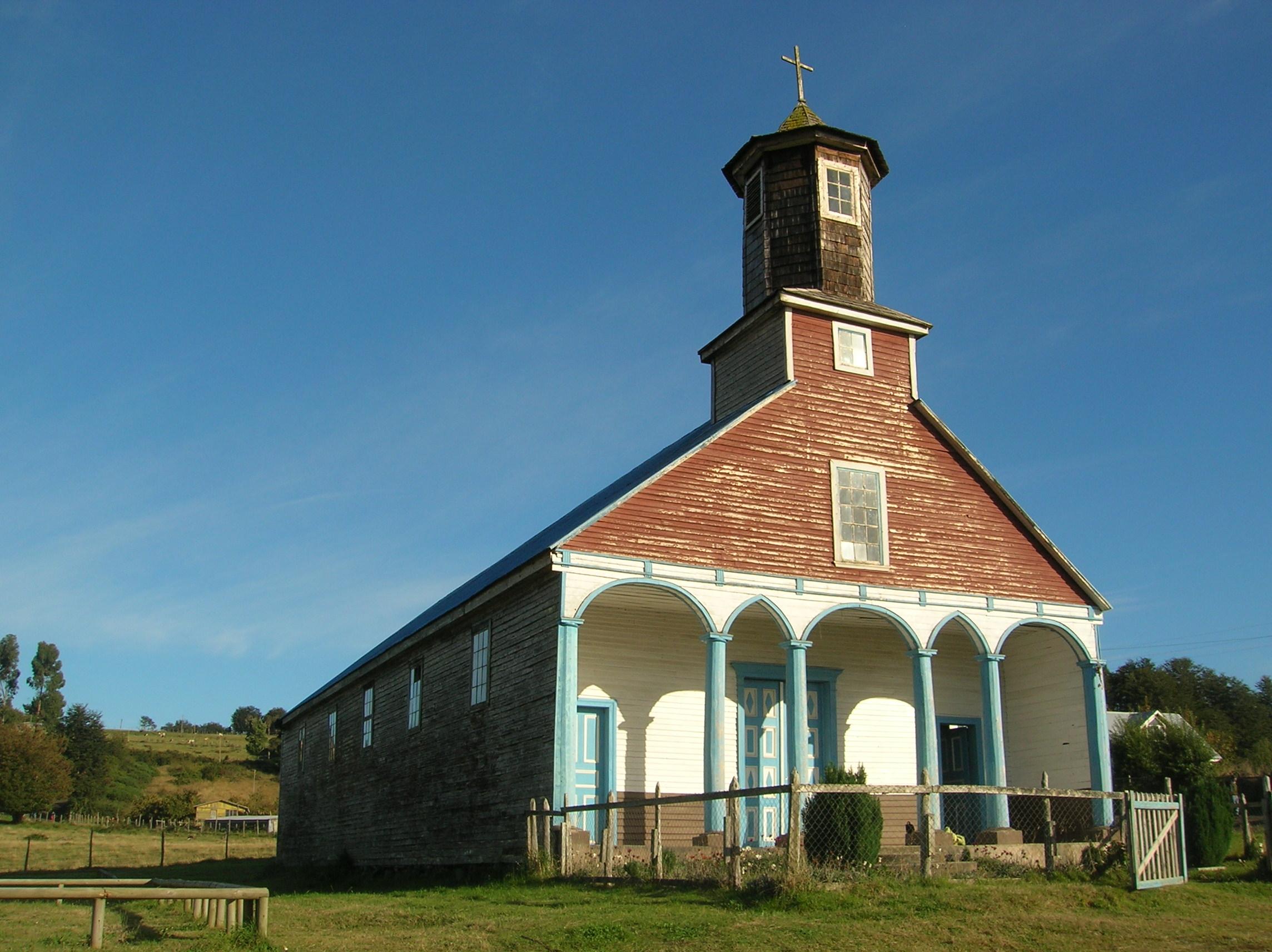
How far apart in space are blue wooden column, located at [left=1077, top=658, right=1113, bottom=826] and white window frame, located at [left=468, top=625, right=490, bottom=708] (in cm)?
1052

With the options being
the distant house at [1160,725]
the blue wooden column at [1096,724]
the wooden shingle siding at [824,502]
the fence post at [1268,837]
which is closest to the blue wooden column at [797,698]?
the wooden shingle siding at [824,502]

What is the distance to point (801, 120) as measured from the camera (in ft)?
78.9

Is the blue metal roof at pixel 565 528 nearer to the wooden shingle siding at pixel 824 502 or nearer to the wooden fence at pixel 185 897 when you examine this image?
the wooden shingle siding at pixel 824 502

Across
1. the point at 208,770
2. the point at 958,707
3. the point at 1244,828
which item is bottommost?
the point at 208,770

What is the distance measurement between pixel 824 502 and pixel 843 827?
666 centimetres

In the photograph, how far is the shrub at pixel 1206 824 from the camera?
17844mm

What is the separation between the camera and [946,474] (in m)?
21.2

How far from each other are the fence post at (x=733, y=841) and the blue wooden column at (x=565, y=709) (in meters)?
4.24

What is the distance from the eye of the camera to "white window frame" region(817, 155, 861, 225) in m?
23.0

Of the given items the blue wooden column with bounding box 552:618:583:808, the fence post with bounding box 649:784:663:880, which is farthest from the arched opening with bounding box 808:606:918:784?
the fence post with bounding box 649:784:663:880

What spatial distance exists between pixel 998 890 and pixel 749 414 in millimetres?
9319

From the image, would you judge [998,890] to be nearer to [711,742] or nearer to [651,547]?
[711,742]

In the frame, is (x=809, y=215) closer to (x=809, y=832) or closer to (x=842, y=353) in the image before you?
(x=842, y=353)

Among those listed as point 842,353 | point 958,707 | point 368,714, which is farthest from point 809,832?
point 368,714
